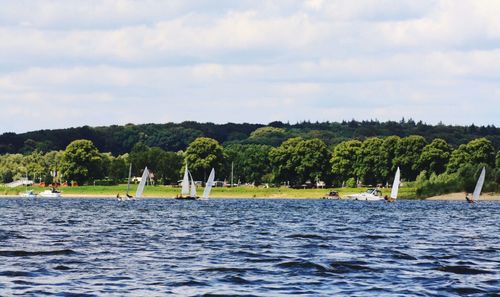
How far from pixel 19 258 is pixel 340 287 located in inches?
708

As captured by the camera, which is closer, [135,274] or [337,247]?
[135,274]

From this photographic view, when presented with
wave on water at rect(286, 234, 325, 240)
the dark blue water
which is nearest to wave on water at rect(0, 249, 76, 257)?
the dark blue water

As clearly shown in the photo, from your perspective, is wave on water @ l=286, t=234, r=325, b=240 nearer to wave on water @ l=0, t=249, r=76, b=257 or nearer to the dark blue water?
the dark blue water

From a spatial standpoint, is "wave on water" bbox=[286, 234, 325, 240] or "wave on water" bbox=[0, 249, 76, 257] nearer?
"wave on water" bbox=[0, 249, 76, 257]

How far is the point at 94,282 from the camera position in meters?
37.4

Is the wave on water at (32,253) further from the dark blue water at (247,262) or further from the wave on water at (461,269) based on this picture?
the wave on water at (461,269)

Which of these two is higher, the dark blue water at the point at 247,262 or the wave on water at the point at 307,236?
the wave on water at the point at 307,236

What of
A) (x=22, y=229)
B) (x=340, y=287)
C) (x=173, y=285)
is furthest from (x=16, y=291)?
(x=22, y=229)

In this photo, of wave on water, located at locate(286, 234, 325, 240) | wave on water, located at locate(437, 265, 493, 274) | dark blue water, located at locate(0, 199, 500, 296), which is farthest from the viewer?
wave on water, located at locate(286, 234, 325, 240)

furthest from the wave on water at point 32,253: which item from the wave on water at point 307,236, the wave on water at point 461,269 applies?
the wave on water at point 461,269

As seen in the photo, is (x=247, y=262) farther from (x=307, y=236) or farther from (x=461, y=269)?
(x=307, y=236)

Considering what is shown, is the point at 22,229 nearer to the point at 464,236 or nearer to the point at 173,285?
the point at 464,236

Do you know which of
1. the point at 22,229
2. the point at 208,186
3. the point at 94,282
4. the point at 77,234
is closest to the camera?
the point at 94,282

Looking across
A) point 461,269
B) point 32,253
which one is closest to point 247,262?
point 461,269
